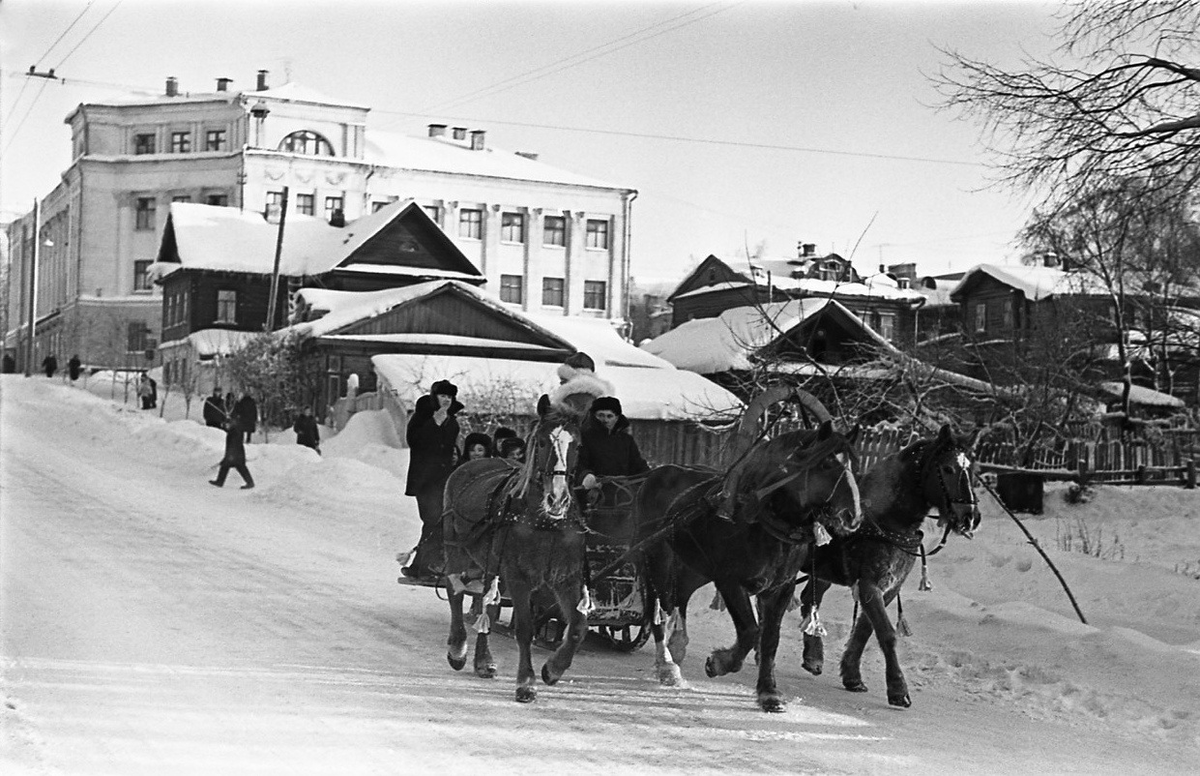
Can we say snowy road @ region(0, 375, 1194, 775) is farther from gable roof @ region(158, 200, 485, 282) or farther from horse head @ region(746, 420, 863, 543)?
gable roof @ region(158, 200, 485, 282)

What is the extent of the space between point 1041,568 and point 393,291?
34519mm

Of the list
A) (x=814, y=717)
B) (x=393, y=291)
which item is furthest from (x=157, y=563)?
(x=393, y=291)

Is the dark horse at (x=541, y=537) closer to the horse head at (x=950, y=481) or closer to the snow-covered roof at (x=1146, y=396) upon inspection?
the horse head at (x=950, y=481)

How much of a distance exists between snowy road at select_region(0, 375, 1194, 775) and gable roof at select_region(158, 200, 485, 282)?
4122 centimetres

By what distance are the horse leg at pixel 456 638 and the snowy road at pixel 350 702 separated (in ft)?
0.47

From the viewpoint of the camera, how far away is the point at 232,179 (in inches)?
3130

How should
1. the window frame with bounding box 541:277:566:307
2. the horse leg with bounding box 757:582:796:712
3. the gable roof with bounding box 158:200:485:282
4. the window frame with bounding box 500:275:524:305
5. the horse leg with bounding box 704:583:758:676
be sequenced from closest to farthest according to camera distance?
1. the horse leg with bounding box 757:582:796:712
2. the horse leg with bounding box 704:583:758:676
3. the gable roof with bounding box 158:200:485:282
4. the window frame with bounding box 500:275:524:305
5. the window frame with bounding box 541:277:566:307

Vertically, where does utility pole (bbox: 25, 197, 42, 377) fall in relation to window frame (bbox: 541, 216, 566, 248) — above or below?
below

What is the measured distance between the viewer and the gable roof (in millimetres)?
57281

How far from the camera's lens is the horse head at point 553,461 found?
9086 millimetres

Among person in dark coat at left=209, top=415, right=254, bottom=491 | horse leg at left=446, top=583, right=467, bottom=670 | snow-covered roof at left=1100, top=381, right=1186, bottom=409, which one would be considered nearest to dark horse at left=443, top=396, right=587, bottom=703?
horse leg at left=446, top=583, right=467, bottom=670

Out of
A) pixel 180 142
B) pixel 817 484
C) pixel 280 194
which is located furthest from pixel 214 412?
pixel 180 142

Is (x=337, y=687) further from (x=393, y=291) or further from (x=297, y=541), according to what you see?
(x=393, y=291)

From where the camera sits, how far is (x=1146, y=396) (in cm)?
4694
